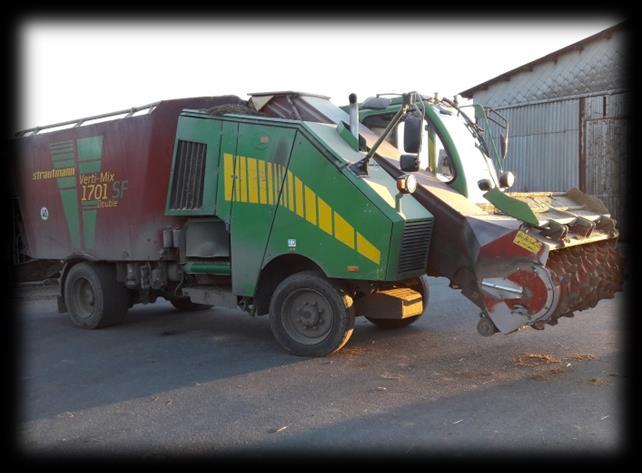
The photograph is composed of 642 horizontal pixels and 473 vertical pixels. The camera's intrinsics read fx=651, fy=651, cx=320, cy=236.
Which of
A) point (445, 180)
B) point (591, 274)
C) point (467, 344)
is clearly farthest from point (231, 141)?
point (591, 274)

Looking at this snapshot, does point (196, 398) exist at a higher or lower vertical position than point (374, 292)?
lower

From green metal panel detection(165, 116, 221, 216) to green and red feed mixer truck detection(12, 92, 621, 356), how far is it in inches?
0.7

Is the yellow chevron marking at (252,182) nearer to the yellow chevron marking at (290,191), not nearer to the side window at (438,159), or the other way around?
the yellow chevron marking at (290,191)

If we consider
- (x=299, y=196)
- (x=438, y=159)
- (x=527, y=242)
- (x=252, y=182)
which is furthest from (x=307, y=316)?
(x=527, y=242)

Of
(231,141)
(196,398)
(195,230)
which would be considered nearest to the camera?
(196,398)

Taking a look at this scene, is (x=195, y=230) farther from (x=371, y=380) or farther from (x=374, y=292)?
(x=371, y=380)

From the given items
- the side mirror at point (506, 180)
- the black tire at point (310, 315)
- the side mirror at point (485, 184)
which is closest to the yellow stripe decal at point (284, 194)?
the black tire at point (310, 315)

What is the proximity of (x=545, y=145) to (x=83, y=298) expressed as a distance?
43.5ft

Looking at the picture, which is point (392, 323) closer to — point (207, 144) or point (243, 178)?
point (243, 178)

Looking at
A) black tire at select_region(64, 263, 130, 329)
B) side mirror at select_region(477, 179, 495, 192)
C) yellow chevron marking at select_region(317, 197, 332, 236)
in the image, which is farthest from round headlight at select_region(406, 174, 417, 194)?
black tire at select_region(64, 263, 130, 329)

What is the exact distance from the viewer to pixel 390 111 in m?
7.91

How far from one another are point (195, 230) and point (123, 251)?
1311mm

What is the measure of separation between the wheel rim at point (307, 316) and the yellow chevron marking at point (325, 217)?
714 millimetres

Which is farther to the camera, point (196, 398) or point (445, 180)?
point (445, 180)
